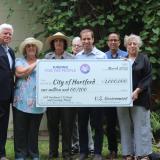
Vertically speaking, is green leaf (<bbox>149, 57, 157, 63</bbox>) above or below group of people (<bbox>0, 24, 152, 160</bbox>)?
above

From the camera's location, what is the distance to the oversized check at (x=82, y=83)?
25.5ft

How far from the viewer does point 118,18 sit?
10.8 m

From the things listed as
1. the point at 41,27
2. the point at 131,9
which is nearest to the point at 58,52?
the point at 131,9

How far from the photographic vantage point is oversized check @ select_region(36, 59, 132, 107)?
7.77 metres

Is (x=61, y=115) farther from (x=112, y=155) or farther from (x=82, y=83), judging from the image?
(x=112, y=155)

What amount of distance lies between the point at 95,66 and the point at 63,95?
0.65 metres

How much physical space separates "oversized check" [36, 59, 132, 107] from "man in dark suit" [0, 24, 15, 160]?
0.42 metres

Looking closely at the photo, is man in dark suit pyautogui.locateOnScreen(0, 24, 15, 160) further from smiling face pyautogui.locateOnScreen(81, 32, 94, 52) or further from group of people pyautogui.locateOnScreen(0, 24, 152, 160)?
smiling face pyautogui.locateOnScreen(81, 32, 94, 52)

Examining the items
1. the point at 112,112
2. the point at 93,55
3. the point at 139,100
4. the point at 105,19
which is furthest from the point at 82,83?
the point at 105,19

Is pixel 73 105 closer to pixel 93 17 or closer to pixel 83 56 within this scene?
pixel 83 56

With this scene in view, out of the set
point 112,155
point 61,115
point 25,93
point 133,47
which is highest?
point 133,47

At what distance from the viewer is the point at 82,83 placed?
25.7 feet

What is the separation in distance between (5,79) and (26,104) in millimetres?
487

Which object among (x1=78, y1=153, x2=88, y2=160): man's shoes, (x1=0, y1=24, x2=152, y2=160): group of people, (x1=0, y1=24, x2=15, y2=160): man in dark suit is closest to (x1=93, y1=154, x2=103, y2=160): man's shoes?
(x1=0, y1=24, x2=152, y2=160): group of people
